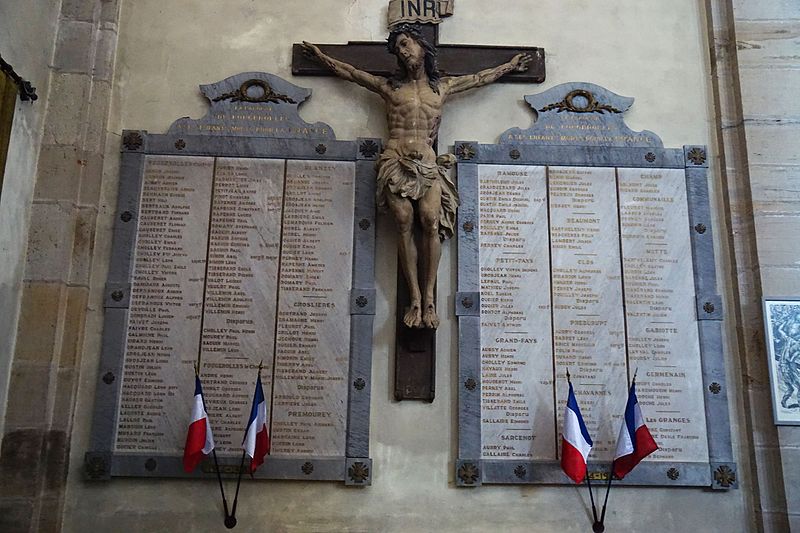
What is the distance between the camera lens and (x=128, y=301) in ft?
Result: 15.4

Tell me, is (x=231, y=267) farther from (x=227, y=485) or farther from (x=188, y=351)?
(x=227, y=485)

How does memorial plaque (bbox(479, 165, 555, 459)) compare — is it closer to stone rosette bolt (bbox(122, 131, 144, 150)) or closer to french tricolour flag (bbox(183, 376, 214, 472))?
french tricolour flag (bbox(183, 376, 214, 472))

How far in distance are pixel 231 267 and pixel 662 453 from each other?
107 inches

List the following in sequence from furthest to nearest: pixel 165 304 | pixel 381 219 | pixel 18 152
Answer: pixel 381 219 < pixel 165 304 < pixel 18 152

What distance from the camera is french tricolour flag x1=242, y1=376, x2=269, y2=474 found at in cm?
417

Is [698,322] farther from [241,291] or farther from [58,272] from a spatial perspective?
[58,272]

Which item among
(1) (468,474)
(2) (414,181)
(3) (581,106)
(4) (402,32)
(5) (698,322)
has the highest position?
(4) (402,32)

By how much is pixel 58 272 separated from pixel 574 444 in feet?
10.1

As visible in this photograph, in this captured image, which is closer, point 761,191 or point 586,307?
point 586,307

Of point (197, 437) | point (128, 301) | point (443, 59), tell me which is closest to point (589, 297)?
point (443, 59)

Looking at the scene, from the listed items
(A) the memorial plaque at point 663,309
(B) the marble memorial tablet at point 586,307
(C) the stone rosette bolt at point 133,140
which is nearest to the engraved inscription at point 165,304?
(C) the stone rosette bolt at point 133,140

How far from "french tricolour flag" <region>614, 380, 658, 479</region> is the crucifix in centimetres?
108

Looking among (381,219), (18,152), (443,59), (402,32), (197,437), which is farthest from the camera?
(443,59)

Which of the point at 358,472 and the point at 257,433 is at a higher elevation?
the point at 257,433
